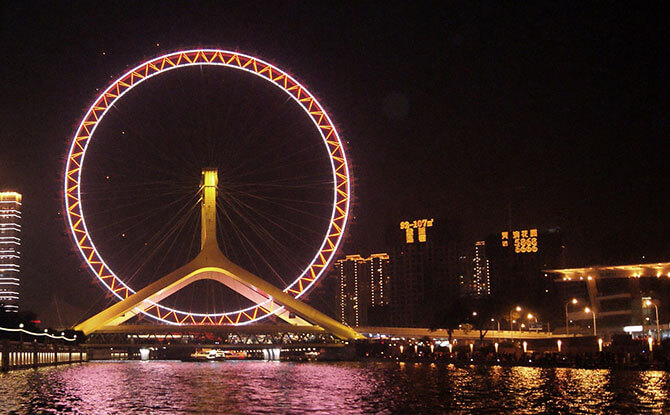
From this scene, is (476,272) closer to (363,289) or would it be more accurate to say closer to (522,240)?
(522,240)

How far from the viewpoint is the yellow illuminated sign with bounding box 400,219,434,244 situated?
153 meters

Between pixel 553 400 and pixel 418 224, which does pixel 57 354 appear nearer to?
pixel 553 400

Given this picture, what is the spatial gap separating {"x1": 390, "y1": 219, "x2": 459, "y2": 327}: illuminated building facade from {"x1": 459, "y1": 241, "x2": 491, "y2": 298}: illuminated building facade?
5.43 feet

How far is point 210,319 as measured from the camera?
5919 centimetres

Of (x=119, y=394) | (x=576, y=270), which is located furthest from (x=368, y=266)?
(x=119, y=394)

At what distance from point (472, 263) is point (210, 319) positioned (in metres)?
96.9

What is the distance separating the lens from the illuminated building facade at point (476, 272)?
147500 mm

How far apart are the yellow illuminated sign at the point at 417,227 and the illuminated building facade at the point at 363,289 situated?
6.86 metres

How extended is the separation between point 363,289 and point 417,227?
18.7 m

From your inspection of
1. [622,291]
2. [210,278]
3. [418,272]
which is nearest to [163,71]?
[210,278]

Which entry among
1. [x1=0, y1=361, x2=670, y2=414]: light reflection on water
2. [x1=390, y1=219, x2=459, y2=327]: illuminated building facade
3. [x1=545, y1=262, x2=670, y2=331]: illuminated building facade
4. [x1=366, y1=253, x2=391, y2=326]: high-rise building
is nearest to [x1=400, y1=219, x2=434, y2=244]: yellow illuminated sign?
[x1=390, y1=219, x2=459, y2=327]: illuminated building facade

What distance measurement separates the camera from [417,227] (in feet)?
507

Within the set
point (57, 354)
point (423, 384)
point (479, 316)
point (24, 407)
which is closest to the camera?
point (24, 407)

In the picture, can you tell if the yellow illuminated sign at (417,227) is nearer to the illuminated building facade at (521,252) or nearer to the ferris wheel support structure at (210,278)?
the illuminated building facade at (521,252)
